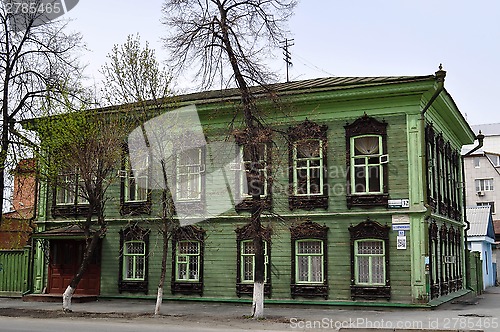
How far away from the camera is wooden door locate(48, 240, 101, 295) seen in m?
26.9

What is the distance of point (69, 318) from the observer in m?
20.1

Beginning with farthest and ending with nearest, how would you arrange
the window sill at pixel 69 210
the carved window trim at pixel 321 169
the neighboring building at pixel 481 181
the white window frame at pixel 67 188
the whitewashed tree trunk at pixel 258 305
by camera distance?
1. the neighboring building at pixel 481 181
2. the window sill at pixel 69 210
3. the carved window trim at pixel 321 169
4. the white window frame at pixel 67 188
5. the whitewashed tree trunk at pixel 258 305

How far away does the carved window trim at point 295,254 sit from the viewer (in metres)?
22.8

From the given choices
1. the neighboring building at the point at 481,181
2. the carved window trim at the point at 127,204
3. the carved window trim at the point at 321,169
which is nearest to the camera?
the carved window trim at the point at 321,169

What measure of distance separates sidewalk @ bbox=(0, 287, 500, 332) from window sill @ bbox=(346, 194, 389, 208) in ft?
11.8

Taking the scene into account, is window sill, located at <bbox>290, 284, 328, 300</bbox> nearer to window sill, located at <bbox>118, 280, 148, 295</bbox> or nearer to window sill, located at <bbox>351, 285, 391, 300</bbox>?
window sill, located at <bbox>351, 285, 391, 300</bbox>

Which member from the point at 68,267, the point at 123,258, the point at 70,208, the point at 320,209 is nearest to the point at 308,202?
the point at 320,209

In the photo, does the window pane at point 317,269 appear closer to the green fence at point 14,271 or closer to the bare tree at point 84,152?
the bare tree at point 84,152

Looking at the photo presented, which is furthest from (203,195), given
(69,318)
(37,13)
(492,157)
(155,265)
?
(492,157)

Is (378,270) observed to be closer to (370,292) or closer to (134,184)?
(370,292)

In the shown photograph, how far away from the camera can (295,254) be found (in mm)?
23422

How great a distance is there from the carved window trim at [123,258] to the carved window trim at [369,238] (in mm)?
8463

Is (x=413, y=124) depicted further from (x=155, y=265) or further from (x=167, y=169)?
(x=155, y=265)

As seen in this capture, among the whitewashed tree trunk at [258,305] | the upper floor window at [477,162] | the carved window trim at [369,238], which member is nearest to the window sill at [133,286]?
the whitewashed tree trunk at [258,305]
